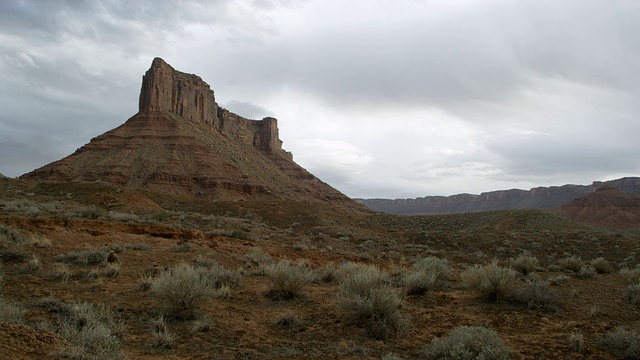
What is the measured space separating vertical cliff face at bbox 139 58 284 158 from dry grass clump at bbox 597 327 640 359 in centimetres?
7928

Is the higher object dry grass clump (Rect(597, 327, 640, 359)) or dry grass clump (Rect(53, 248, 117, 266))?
dry grass clump (Rect(53, 248, 117, 266))

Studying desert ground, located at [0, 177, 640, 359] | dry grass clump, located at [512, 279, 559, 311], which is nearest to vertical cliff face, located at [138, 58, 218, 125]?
desert ground, located at [0, 177, 640, 359]

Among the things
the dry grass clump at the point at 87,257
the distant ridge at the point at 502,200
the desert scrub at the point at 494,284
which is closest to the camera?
the desert scrub at the point at 494,284

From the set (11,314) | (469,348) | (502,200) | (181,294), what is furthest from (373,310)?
(502,200)

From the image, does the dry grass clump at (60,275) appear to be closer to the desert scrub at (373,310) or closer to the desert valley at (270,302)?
the desert valley at (270,302)

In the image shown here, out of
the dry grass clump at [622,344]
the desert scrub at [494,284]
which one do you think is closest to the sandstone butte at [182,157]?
the desert scrub at [494,284]

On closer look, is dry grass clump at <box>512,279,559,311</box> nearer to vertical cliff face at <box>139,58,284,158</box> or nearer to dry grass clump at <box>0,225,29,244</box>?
dry grass clump at <box>0,225,29,244</box>

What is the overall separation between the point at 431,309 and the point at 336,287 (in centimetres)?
253

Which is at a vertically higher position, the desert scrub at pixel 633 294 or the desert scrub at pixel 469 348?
the desert scrub at pixel 469 348

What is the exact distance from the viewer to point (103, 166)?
58.8 m

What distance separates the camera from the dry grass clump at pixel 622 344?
5055 millimetres

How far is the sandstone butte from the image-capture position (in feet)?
194

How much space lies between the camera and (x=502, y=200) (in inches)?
5822

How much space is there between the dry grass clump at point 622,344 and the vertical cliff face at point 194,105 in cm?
7928
